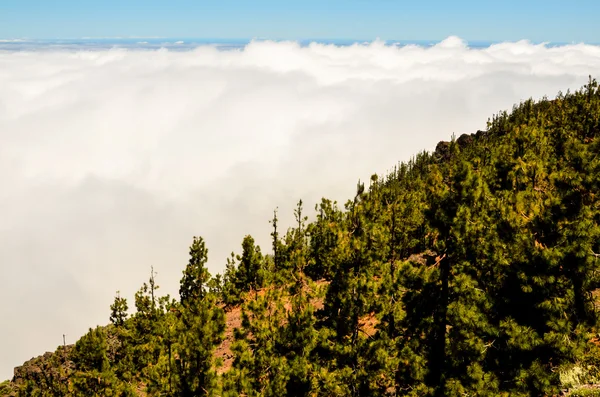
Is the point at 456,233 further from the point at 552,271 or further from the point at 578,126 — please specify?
the point at 578,126

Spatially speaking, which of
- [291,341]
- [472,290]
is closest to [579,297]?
[472,290]

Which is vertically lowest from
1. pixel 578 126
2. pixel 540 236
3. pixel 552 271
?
pixel 552 271

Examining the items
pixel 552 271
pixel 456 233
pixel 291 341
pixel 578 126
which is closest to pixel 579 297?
pixel 552 271

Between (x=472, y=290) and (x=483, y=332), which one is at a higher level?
(x=472, y=290)

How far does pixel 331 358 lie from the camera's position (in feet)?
83.4

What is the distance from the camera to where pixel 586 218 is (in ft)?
71.8

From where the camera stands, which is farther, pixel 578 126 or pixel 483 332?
pixel 578 126

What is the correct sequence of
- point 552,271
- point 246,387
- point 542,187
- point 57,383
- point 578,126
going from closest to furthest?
point 552,271 < point 246,387 < point 542,187 < point 57,383 < point 578,126

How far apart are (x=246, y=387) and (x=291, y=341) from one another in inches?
144

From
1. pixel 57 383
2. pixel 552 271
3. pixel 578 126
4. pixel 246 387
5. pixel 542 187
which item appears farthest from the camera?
pixel 578 126

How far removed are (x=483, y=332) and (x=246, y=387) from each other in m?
13.6

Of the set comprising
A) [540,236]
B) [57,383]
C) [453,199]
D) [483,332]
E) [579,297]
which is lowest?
[57,383]

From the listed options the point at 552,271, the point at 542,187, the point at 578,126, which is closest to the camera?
the point at 552,271

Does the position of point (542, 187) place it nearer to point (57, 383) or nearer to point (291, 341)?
point (291, 341)
